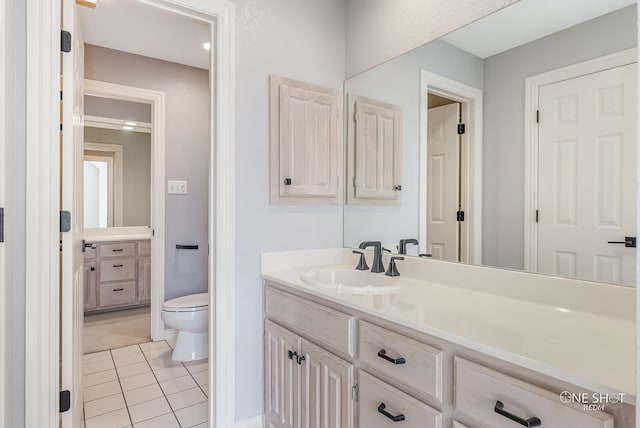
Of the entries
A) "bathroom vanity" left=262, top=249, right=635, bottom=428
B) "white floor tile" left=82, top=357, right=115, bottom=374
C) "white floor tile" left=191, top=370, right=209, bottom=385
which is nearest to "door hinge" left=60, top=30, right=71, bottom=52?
"bathroom vanity" left=262, top=249, right=635, bottom=428

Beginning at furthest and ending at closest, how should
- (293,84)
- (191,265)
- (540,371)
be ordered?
(191,265), (293,84), (540,371)

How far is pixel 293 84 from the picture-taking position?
6.23ft

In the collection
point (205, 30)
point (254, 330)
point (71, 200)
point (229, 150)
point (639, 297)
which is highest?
point (205, 30)

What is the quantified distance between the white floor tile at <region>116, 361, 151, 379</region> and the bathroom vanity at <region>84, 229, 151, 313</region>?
4.75ft

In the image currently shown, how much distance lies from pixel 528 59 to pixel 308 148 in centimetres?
107

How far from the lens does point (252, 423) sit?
1.77 meters

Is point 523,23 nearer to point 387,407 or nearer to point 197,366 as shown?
point 387,407

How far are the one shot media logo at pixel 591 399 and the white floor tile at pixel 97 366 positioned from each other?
108 inches

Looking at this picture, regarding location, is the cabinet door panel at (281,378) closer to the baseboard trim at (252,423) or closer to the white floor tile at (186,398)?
the baseboard trim at (252,423)

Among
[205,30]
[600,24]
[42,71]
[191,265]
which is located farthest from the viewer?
[191,265]

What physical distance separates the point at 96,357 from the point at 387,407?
8.22 feet

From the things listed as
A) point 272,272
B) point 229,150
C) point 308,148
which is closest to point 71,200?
point 229,150

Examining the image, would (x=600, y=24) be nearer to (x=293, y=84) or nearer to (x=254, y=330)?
(x=293, y=84)

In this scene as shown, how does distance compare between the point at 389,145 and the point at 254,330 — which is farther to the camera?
the point at 389,145
